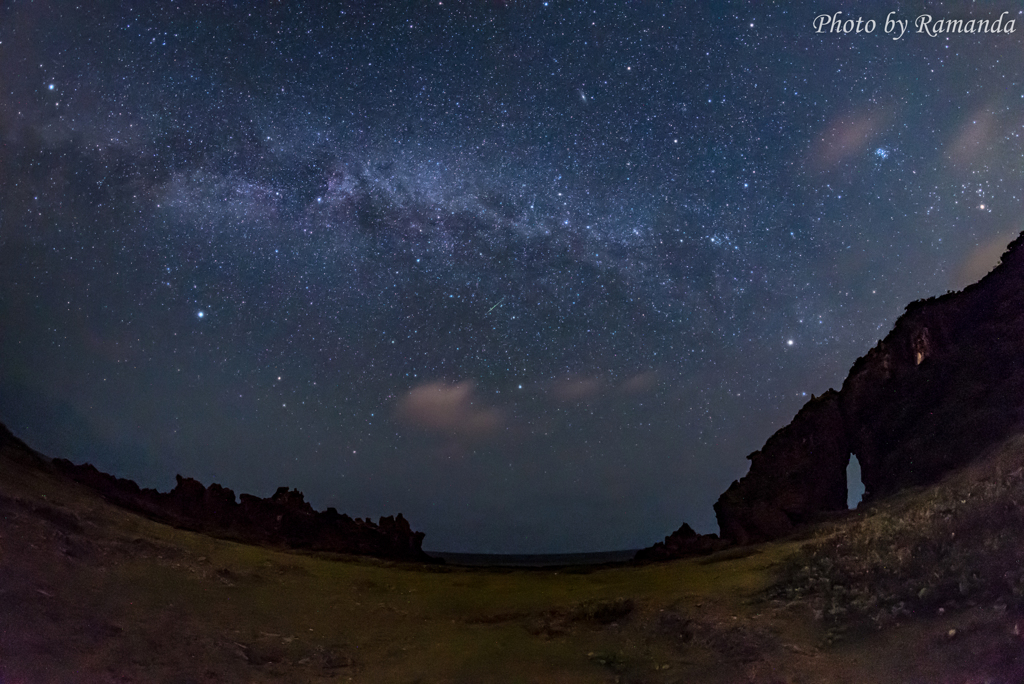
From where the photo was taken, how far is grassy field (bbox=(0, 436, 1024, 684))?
6324mm

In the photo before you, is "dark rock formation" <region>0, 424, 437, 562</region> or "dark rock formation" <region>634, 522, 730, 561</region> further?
"dark rock formation" <region>0, 424, 437, 562</region>

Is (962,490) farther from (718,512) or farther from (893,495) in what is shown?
(718,512)

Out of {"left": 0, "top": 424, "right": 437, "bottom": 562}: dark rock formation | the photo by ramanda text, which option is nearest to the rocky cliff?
the photo by ramanda text

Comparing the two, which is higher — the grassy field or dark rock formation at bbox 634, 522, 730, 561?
dark rock formation at bbox 634, 522, 730, 561

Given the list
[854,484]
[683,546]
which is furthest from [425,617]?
[854,484]

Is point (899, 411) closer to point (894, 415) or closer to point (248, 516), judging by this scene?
point (894, 415)

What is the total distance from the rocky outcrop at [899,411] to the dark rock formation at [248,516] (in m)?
4.00

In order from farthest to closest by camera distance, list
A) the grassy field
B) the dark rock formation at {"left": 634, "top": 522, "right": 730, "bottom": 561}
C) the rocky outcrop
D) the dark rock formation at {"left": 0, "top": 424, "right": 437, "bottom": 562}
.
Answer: the dark rock formation at {"left": 0, "top": 424, "right": 437, "bottom": 562} < the dark rock formation at {"left": 634, "top": 522, "right": 730, "bottom": 561} < the rocky outcrop < the grassy field

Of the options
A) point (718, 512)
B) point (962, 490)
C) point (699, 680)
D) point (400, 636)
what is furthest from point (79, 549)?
point (962, 490)

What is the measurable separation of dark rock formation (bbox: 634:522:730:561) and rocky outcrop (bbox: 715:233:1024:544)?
176 mm

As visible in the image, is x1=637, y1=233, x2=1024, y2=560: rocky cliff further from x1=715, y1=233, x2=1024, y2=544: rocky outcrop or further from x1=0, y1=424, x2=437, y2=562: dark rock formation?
x1=0, y1=424, x2=437, y2=562: dark rock formation

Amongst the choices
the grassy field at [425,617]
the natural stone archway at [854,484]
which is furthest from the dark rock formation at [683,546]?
the natural stone archway at [854,484]

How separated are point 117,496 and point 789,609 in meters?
7.67

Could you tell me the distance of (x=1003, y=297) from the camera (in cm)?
740
